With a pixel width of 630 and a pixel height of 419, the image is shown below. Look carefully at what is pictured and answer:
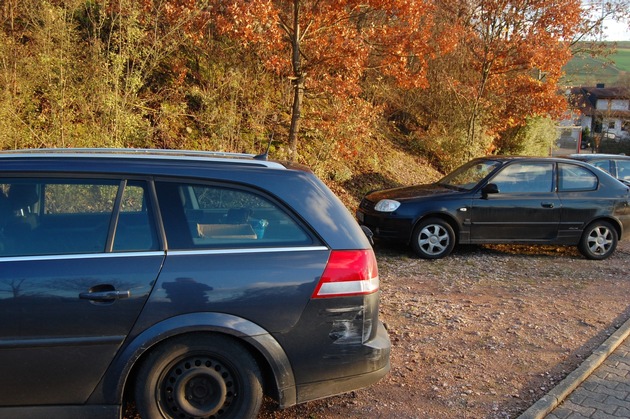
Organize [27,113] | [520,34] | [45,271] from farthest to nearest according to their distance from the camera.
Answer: [520,34] < [27,113] < [45,271]

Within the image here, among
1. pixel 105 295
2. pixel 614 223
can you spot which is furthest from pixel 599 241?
pixel 105 295

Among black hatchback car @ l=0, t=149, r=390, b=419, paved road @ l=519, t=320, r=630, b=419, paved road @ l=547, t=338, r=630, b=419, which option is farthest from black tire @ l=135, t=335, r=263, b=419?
paved road @ l=547, t=338, r=630, b=419

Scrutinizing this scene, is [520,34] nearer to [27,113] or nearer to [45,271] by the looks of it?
[27,113]

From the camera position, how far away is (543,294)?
664cm

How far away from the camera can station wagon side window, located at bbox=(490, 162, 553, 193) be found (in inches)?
343

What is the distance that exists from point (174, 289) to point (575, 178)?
778 cm

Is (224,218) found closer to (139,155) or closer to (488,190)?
(139,155)

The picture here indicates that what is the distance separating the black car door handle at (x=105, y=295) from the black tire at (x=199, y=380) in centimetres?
37

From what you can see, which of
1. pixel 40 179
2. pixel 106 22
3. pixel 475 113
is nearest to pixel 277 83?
pixel 106 22

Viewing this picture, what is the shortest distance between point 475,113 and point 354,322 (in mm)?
13650

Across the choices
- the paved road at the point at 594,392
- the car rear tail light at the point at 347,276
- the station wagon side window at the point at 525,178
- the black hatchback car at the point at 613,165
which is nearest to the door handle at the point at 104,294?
the car rear tail light at the point at 347,276

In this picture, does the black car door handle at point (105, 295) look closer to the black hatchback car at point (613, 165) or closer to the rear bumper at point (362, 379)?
the rear bumper at point (362, 379)

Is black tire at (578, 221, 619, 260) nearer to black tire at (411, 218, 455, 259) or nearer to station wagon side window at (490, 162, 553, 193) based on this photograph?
station wagon side window at (490, 162, 553, 193)

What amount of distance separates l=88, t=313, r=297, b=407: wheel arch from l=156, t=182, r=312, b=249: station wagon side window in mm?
449
